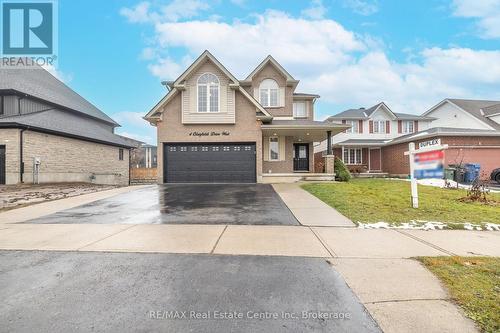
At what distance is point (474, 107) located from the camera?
31.8 meters

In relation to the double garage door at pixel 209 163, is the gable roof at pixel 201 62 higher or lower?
higher

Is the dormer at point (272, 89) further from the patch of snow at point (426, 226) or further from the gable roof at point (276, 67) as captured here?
the patch of snow at point (426, 226)

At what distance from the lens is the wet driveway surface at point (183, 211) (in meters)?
6.99

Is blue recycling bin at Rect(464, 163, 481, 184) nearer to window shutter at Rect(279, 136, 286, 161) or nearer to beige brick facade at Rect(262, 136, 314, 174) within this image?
beige brick facade at Rect(262, 136, 314, 174)

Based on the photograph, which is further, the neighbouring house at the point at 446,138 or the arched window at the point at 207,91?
the neighbouring house at the point at 446,138

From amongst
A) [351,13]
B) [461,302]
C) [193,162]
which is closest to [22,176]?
[193,162]

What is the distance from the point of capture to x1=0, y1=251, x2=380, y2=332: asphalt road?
2.53 m

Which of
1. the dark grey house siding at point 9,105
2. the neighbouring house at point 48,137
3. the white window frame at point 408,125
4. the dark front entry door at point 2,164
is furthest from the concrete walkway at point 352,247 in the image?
the white window frame at point 408,125

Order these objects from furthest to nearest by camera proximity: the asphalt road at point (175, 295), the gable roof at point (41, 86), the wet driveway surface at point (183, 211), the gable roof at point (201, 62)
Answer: the gable roof at point (41, 86)
the gable roof at point (201, 62)
the wet driveway surface at point (183, 211)
the asphalt road at point (175, 295)

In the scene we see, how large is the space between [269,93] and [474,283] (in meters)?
18.6

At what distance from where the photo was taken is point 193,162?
16953 millimetres

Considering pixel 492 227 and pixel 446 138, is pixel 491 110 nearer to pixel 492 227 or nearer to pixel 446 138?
pixel 446 138

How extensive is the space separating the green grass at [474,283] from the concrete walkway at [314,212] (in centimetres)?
267

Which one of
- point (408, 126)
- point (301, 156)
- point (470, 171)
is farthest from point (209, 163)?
point (408, 126)
